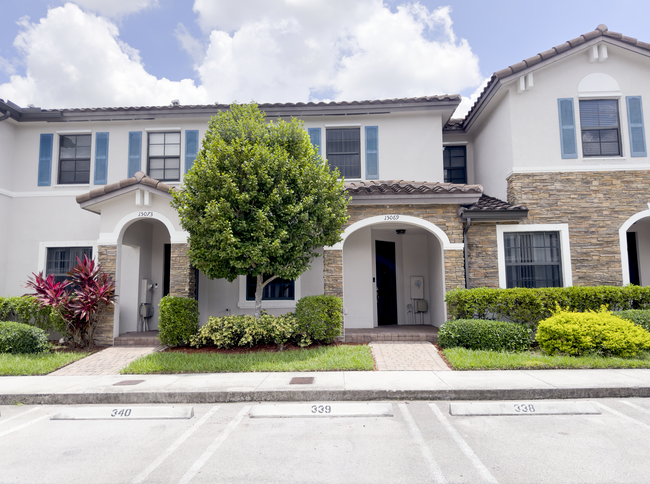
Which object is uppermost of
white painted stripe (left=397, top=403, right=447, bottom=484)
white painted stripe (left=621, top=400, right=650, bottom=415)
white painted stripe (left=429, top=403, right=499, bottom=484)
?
white painted stripe (left=621, top=400, right=650, bottom=415)

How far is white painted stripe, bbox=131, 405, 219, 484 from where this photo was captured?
161 inches

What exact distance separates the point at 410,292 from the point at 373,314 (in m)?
1.62

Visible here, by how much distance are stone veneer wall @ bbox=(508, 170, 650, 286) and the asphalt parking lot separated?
6.15 metres

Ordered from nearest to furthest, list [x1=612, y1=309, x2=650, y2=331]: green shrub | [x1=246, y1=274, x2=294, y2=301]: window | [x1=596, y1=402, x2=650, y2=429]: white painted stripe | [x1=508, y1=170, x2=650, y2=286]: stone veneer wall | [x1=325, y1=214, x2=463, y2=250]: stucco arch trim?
1. [x1=596, y1=402, x2=650, y2=429]: white painted stripe
2. [x1=612, y1=309, x2=650, y2=331]: green shrub
3. [x1=325, y1=214, x2=463, y2=250]: stucco arch trim
4. [x1=508, y1=170, x2=650, y2=286]: stone veneer wall
5. [x1=246, y1=274, x2=294, y2=301]: window

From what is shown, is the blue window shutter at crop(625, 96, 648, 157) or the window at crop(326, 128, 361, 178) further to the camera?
the window at crop(326, 128, 361, 178)

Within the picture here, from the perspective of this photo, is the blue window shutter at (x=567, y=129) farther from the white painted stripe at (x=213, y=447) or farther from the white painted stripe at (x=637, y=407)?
the white painted stripe at (x=213, y=447)

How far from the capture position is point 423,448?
15.3ft

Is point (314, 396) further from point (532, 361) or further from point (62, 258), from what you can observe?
point (62, 258)

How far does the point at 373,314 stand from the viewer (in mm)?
12203

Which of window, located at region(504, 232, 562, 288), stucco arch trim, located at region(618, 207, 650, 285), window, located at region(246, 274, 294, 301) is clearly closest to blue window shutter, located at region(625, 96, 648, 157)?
stucco arch trim, located at region(618, 207, 650, 285)

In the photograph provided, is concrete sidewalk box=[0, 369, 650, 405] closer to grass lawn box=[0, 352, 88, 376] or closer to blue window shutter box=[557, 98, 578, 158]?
grass lawn box=[0, 352, 88, 376]

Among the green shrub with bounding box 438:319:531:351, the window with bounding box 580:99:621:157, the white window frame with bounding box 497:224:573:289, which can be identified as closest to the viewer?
the green shrub with bounding box 438:319:531:351

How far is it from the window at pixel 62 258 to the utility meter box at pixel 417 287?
31.1ft

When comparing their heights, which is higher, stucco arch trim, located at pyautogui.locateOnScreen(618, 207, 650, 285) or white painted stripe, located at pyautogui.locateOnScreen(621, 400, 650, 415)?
stucco arch trim, located at pyautogui.locateOnScreen(618, 207, 650, 285)
